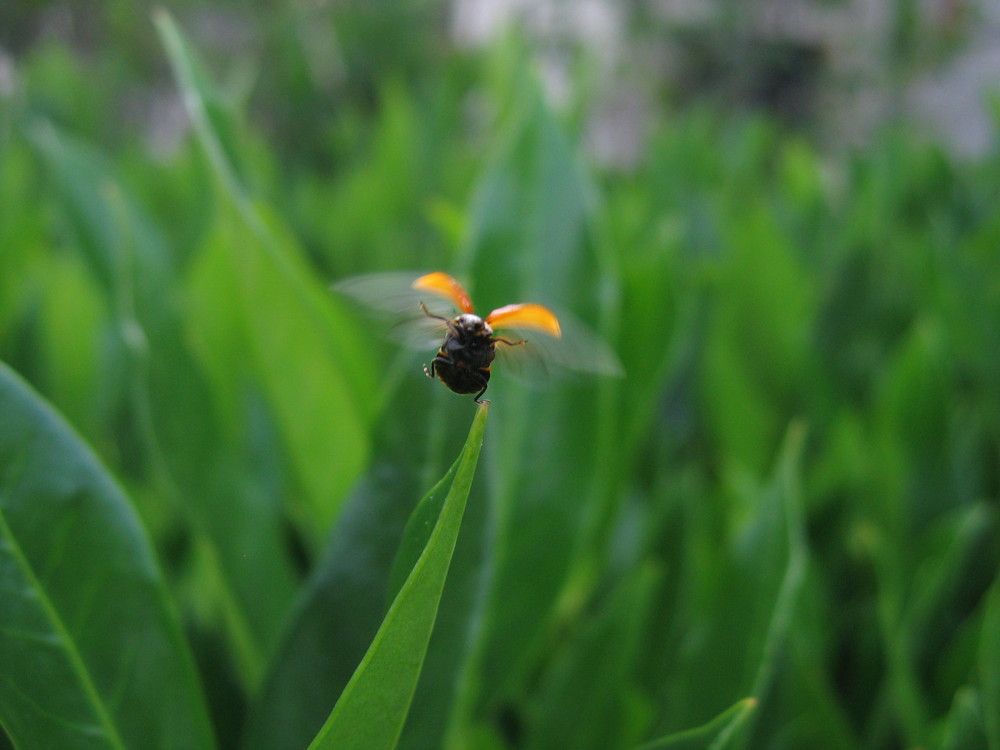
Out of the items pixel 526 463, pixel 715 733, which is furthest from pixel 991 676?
pixel 526 463

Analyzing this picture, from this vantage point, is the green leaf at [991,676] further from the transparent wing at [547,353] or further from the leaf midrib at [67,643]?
the leaf midrib at [67,643]

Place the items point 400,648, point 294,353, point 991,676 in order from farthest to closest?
point 294,353, point 991,676, point 400,648

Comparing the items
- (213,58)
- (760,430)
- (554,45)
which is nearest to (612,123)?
(554,45)

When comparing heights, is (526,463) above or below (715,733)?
above

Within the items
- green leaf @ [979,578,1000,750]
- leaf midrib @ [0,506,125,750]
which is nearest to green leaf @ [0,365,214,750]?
leaf midrib @ [0,506,125,750]

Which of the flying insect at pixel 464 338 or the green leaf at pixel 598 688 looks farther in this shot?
the green leaf at pixel 598 688

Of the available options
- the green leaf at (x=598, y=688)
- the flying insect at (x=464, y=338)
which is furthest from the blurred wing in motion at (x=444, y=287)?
the green leaf at (x=598, y=688)

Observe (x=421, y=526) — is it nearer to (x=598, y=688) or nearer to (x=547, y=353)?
(x=547, y=353)
